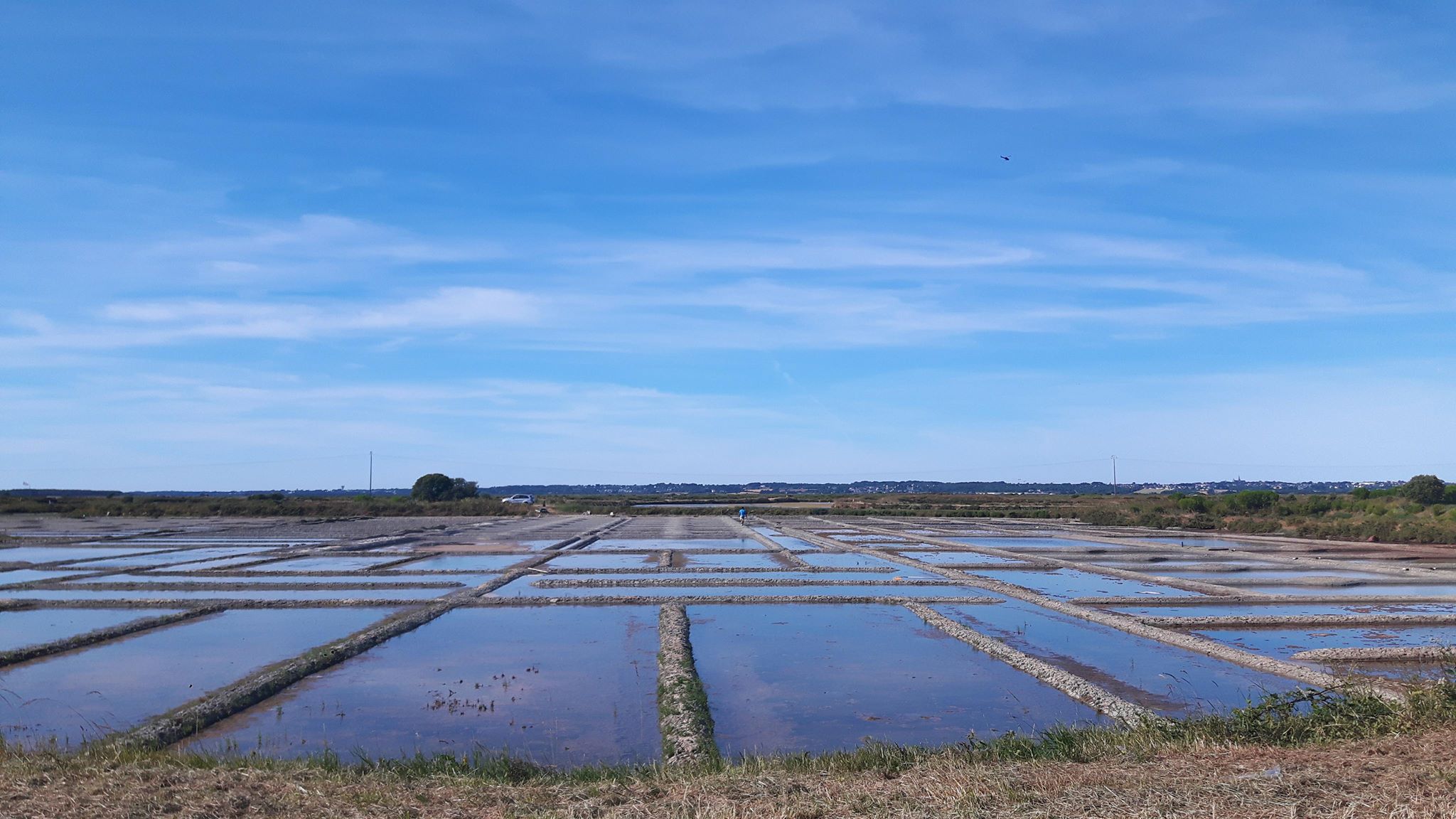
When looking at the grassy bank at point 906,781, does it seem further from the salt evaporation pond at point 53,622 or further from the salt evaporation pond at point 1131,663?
the salt evaporation pond at point 53,622

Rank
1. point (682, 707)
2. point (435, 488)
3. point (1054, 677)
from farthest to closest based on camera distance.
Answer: point (435, 488) → point (1054, 677) → point (682, 707)

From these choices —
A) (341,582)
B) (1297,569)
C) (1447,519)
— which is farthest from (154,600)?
(1447,519)

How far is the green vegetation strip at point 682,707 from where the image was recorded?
7.90 meters

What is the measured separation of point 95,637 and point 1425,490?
6733cm

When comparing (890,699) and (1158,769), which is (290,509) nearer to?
(890,699)

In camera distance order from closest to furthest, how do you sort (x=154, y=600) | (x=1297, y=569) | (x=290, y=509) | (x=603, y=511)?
(x=154, y=600) < (x=1297, y=569) < (x=290, y=509) < (x=603, y=511)

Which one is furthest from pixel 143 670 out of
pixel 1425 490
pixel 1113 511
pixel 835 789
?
pixel 1425 490

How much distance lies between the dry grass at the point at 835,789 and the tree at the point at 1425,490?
60.0 m

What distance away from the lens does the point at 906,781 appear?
6008mm

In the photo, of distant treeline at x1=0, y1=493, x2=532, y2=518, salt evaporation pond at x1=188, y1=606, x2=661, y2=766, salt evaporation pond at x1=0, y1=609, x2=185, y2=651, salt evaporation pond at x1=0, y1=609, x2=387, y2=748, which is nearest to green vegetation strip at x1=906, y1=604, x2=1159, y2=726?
salt evaporation pond at x1=188, y1=606, x2=661, y2=766

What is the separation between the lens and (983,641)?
13406 mm

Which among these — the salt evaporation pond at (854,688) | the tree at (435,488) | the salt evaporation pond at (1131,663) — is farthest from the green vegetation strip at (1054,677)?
the tree at (435,488)

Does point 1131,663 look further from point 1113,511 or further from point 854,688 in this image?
point 1113,511

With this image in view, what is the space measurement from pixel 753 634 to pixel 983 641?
11.3 ft
